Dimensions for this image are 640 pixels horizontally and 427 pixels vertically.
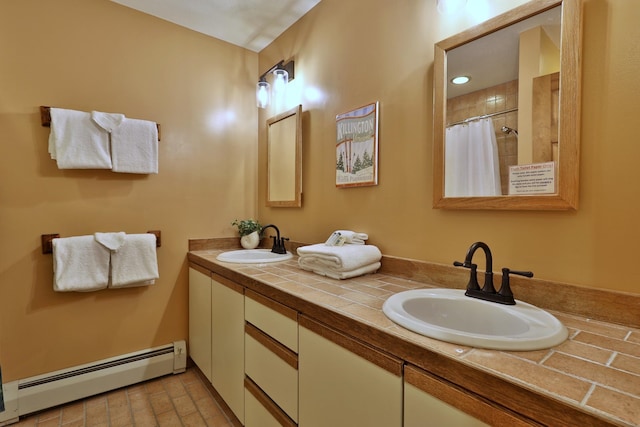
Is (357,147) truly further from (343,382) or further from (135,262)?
(135,262)

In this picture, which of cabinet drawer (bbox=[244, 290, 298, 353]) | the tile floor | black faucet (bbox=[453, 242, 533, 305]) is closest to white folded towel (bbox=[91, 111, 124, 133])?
cabinet drawer (bbox=[244, 290, 298, 353])

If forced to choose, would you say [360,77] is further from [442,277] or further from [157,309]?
[157,309]

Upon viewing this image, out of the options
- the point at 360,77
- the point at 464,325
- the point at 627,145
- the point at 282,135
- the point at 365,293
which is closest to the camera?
the point at 627,145

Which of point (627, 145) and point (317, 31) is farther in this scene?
point (317, 31)

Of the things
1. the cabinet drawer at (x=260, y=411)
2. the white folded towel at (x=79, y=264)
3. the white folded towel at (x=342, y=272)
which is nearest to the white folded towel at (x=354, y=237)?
the white folded towel at (x=342, y=272)

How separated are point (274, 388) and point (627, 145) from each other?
56.4 inches

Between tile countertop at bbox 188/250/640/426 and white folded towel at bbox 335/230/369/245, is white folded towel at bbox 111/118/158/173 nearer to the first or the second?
white folded towel at bbox 335/230/369/245

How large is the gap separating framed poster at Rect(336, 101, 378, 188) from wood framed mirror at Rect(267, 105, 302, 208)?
0.39 meters

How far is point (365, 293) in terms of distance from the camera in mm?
1134

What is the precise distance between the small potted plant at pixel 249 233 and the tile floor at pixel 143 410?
3.20 ft

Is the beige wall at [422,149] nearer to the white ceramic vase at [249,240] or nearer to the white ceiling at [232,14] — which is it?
the white ceiling at [232,14]

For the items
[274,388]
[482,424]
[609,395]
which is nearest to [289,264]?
[274,388]

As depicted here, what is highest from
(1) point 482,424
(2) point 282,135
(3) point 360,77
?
(3) point 360,77

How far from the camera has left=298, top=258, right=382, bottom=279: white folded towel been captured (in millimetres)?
1335
